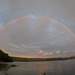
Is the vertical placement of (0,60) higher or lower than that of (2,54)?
lower

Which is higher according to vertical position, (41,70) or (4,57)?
(4,57)

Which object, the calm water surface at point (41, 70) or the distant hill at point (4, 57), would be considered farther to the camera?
the distant hill at point (4, 57)

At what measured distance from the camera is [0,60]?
6494 cm

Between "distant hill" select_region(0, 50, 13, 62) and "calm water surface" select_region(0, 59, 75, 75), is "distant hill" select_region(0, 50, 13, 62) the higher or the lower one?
the higher one

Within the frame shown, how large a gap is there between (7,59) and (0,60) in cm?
617

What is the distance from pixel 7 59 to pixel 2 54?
5.90 meters

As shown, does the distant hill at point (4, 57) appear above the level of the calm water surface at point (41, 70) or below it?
above

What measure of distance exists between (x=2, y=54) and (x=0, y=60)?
14.1 feet

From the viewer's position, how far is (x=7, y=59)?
70.2m

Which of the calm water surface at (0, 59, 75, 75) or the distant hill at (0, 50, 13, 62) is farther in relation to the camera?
the distant hill at (0, 50, 13, 62)

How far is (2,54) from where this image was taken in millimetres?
67000

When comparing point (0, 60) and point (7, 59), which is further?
point (7, 59)

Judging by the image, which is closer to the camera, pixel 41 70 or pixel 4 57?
pixel 41 70
